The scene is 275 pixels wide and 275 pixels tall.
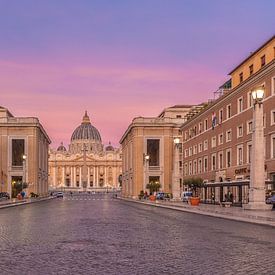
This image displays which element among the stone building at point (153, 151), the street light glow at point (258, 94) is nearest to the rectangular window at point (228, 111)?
the street light glow at point (258, 94)

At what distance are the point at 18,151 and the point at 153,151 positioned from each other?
1231 inches

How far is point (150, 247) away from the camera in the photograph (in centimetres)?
1455

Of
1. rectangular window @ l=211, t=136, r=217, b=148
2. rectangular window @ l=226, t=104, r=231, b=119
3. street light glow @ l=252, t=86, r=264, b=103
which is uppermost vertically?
rectangular window @ l=226, t=104, r=231, b=119

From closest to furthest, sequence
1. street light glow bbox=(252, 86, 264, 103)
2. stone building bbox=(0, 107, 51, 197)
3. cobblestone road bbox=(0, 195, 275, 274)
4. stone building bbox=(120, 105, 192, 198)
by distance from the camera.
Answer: cobblestone road bbox=(0, 195, 275, 274) < street light glow bbox=(252, 86, 264, 103) < stone building bbox=(120, 105, 192, 198) < stone building bbox=(0, 107, 51, 197)

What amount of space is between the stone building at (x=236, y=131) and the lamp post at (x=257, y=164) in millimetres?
486

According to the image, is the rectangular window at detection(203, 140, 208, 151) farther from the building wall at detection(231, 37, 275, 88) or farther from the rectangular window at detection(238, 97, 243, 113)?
the rectangular window at detection(238, 97, 243, 113)

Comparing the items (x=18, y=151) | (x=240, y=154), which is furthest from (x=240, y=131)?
(x=18, y=151)

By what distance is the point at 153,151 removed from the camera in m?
124

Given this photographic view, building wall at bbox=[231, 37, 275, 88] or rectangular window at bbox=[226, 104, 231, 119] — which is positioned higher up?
building wall at bbox=[231, 37, 275, 88]

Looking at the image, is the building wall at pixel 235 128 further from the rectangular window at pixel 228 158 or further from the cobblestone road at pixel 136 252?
the cobblestone road at pixel 136 252

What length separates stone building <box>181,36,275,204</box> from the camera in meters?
49.1

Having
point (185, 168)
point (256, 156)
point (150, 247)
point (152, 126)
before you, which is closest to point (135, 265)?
point (150, 247)

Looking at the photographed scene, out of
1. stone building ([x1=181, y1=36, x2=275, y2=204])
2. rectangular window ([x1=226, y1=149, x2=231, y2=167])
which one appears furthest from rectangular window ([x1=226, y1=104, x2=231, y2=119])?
rectangular window ([x1=226, y1=149, x2=231, y2=167])

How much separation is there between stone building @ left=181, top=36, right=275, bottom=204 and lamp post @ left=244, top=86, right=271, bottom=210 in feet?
1.59
